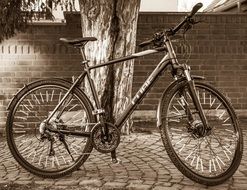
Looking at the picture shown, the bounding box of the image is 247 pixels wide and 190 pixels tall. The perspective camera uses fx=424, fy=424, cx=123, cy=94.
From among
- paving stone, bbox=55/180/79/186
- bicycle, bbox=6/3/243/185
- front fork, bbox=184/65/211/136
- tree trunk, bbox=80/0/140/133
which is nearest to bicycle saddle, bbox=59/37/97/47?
bicycle, bbox=6/3/243/185

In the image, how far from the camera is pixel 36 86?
3.64 metres

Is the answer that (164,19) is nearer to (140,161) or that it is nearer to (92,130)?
(140,161)

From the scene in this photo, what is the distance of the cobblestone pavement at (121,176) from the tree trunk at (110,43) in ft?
3.08

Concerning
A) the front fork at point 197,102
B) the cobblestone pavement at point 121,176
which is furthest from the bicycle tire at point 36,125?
the front fork at point 197,102

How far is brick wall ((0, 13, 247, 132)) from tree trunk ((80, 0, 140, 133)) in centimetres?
167

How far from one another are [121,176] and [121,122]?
0.48 m

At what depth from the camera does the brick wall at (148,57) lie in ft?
22.8

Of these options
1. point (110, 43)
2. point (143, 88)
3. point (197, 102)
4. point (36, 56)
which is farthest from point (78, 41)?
point (36, 56)

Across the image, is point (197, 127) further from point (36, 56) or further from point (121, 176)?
point (36, 56)

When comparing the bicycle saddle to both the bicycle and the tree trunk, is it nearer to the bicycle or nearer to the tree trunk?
the bicycle

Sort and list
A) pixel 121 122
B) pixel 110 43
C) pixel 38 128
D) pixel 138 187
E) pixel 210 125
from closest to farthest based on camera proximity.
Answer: pixel 138 187 < pixel 210 125 < pixel 121 122 < pixel 38 128 < pixel 110 43

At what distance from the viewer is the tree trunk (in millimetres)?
5270

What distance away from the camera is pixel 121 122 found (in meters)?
3.58

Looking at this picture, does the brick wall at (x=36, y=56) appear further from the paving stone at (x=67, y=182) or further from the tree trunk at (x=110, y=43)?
the paving stone at (x=67, y=182)
